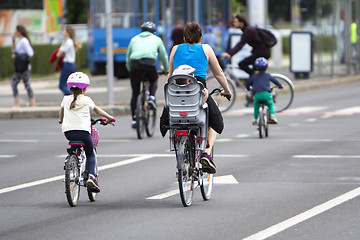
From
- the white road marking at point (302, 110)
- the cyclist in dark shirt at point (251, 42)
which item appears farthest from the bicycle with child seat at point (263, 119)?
the white road marking at point (302, 110)

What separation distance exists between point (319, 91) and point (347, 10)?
5956 millimetres

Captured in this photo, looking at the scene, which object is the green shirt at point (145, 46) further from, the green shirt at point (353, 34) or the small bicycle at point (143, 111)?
the green shirt at point (353, 34)

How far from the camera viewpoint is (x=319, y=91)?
25.6m

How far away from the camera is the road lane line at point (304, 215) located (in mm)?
7203

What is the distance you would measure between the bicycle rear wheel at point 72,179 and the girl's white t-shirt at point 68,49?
1038 centimetres

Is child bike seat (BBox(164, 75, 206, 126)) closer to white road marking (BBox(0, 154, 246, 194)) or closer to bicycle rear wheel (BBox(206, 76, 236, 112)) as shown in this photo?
white road marking (BBox(0, 154, 246, 194))

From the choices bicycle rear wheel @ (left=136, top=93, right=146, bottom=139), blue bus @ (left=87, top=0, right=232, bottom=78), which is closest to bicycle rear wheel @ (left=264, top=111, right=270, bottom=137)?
bicycle rear wheel @ (left=136, top=93, right=146, bottom=139)

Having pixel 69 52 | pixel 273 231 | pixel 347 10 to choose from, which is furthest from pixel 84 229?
pixel 347 10

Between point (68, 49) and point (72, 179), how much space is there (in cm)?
1067

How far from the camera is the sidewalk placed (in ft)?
64.0

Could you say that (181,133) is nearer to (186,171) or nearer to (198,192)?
(186,171)

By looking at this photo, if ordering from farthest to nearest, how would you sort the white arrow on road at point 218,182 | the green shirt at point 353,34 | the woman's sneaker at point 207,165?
1. the green shirt at point 353,34
2. the white arrow on road at point 218,182
3. the woman's sneaker at point 207,165

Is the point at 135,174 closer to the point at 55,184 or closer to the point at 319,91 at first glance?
the point at 55,184

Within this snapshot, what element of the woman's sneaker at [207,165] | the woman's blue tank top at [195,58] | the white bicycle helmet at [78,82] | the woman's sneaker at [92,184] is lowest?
the woman's sneaker at [92,184]
